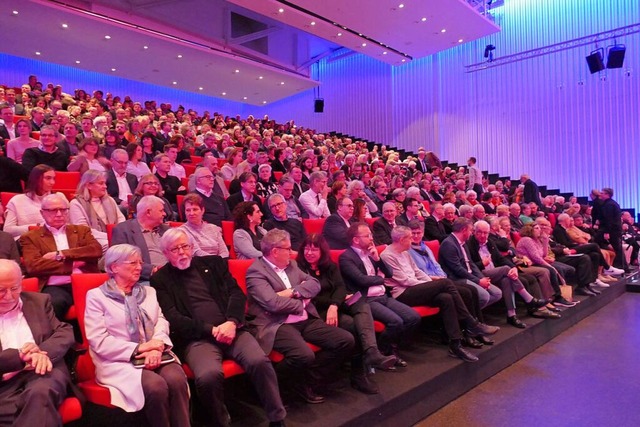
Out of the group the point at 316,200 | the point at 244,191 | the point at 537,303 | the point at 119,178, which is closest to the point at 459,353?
the point at 537,303

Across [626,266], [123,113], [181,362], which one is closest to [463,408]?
[181,362]

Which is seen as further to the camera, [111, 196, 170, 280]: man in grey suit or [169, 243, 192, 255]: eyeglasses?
[111, 196, 170, 280]: man in grey suit

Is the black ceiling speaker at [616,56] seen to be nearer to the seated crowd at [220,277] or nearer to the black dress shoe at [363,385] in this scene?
the seated crowd at [220,277]

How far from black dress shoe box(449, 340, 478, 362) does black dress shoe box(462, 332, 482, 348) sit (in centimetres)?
→ 21

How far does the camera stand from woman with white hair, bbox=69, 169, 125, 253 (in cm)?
299

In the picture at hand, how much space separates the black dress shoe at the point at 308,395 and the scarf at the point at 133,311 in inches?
32.2

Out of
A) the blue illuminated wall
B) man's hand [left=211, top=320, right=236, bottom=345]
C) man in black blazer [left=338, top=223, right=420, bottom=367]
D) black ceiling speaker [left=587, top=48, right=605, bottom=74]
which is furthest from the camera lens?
the blue illuminated wall

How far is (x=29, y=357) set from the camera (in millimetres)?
1671

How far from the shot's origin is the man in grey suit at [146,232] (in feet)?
8.79

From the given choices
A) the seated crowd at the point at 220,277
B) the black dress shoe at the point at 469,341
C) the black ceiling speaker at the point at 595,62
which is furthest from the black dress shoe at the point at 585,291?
the black ceiling speaker at the point at 595,62

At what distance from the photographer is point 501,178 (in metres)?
11.5

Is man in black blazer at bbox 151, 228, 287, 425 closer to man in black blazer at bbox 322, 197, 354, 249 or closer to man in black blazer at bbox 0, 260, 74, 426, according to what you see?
man in black blazer at bbox 0, 260, 74, 426

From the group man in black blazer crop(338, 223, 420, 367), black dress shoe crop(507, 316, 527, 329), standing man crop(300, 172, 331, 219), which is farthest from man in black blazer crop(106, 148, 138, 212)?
black dress shoe crop(507, 316, 527, 329)

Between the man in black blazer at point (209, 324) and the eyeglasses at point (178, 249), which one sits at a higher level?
the eyeglasses at point (178, 249)
